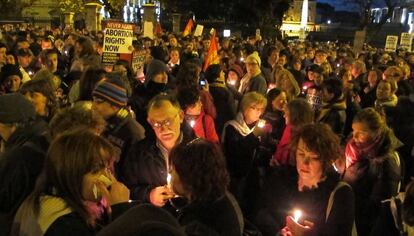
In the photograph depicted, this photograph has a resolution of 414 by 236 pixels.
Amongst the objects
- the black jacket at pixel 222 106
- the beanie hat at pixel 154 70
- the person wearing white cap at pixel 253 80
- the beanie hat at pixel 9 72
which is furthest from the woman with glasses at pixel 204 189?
the person wearing white cap at pixel 253 80

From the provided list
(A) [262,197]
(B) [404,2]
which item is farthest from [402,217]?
(B) [404,2]

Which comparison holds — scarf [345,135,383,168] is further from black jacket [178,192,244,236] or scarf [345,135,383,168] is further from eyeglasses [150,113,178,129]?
black jacket [178,192,244,236]

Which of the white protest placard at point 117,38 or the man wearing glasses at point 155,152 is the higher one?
the white protest placard at point 117,38

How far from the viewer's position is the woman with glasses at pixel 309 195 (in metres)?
3.21

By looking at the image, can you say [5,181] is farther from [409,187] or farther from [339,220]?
[409,187]

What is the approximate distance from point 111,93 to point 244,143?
148 centimetres

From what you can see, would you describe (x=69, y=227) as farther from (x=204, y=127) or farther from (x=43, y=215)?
(x=204, y=127)

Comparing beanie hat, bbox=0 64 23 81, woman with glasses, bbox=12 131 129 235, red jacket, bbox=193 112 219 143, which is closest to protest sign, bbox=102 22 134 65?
beanie hat, bbox=0 64 23 81

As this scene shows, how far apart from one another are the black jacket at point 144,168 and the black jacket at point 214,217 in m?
1.17

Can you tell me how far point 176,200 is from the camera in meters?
2.92

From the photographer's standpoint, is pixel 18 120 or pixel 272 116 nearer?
pixel 18 120

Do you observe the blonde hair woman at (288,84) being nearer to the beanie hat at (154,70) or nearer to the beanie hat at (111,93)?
the beanie hat at (154,70)

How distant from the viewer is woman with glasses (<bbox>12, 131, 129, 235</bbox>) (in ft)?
7.84

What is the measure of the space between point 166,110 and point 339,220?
1.49 meters
